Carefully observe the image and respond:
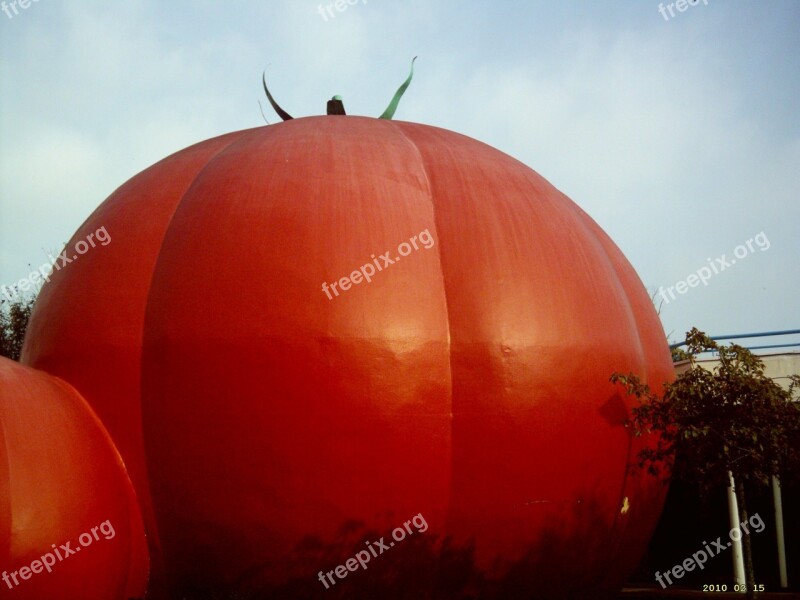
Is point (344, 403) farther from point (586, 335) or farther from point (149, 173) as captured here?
point (149, 173)

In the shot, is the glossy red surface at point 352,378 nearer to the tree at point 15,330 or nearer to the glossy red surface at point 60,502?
the glossy red surface at point 60,502

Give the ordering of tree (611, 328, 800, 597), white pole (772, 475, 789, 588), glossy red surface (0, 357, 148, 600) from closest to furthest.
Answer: glossy red surface (0, 357, 148, 600), tree (611, 328, 800, 597), white pole (772, 475, 789, 588)

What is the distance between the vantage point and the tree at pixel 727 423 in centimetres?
939

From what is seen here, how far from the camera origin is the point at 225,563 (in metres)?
9.59

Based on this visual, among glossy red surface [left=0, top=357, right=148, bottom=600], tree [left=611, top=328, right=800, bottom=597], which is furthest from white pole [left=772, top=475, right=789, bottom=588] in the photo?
glossy red surface [left=0, top=357, right=148, bottom=600]

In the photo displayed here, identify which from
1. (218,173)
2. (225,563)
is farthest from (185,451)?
(218,173)

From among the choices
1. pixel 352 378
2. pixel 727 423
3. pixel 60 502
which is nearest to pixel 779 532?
pixel 727 423

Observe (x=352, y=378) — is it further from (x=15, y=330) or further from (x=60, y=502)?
(x=15, y=330)

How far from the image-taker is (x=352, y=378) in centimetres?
945

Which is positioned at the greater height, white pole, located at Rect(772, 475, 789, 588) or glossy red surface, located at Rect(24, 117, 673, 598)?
glossy red surface, located at Rect(24, 117, 673, 598)

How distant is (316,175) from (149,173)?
283cm

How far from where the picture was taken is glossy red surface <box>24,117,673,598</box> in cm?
941

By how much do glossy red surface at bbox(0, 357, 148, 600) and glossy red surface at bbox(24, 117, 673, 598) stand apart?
0.27 metres

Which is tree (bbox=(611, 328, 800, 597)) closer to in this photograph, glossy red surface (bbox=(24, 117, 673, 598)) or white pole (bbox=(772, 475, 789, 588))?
glossy red surface (bbox=(24, 117, 673, 598))
